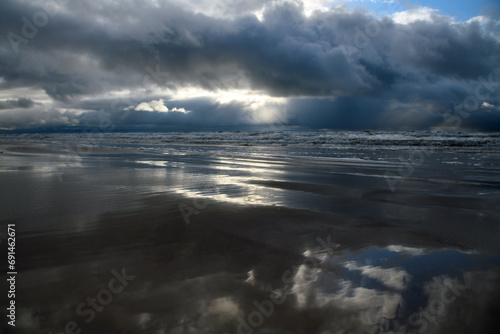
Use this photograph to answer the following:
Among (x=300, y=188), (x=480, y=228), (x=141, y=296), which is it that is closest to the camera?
(x=141, y=296)

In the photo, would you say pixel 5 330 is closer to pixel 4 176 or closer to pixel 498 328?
pixel 498 328

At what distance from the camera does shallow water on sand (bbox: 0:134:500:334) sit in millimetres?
2227

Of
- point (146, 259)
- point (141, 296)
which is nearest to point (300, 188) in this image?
point (146, 259)

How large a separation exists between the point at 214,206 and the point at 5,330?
11.9 feet

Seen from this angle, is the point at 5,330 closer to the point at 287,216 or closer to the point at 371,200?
the point at 287,216

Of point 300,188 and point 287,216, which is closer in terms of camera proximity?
point 287,216

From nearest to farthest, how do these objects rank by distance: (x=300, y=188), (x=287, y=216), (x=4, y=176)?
(x=287, y=216) → (x=300, y=188) → (x=4, y=176)

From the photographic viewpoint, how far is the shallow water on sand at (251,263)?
2.23m

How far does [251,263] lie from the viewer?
10.3 feet

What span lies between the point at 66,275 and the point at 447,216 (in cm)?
564

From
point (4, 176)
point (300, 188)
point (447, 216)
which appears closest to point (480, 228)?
point (447, 216)

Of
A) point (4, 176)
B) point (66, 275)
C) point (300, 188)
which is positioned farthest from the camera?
point (4, 176)

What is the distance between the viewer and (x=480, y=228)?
175 inches

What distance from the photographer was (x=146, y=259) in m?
3.18
